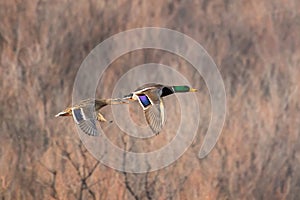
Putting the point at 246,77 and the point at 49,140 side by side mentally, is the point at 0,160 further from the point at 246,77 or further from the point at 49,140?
the point at 246,77

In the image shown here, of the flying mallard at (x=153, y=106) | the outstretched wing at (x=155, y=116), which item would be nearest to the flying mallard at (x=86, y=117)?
Answer: the flying mallard at (x=153, y=106)

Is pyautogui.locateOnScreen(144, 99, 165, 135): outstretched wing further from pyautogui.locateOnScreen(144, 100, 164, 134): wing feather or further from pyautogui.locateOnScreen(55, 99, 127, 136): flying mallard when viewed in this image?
pyautogui.locateOnScreen(55, 99, 127, 136): flying mallard

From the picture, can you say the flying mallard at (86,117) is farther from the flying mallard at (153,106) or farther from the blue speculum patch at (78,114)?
the flying mallard at (153,106)

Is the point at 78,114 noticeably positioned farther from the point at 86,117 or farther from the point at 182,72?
the point at 182,72

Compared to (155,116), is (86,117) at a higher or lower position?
higher

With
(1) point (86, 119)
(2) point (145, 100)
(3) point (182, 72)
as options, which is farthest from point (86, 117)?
(3) point (182, 72)
